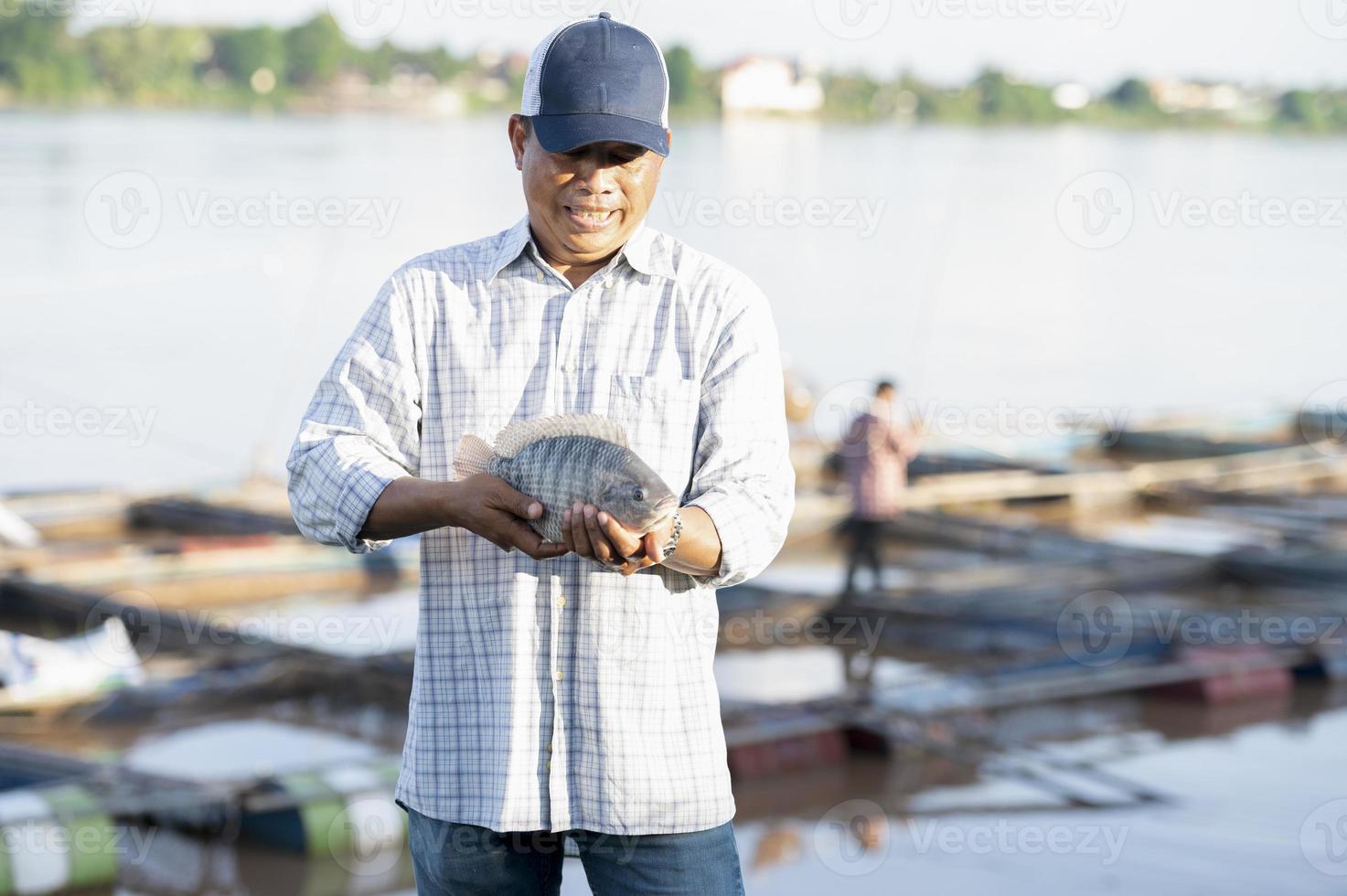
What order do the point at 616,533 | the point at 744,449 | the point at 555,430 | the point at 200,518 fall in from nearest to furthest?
the point at 616,533
the point at 555,430
the point at 744,449
the point at 200,518

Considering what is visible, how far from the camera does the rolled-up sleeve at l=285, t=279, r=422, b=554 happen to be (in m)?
2.30

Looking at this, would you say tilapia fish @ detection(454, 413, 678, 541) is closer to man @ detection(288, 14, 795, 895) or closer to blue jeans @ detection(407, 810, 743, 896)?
man @ detection(288, 14, 795, 895)

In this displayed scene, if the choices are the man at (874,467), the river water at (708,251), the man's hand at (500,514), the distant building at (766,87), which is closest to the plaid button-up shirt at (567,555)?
the man's hand at (500,514)

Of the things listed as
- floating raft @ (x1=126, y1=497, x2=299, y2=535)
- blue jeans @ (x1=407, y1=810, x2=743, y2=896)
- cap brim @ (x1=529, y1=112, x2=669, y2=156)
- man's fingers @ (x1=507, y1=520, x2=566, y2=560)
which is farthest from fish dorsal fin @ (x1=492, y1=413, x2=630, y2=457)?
floating raft @ (x1=126, y1=497, x2=299, y2=535)

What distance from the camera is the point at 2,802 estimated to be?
5848 mm

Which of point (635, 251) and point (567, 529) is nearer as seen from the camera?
point (567, 529)

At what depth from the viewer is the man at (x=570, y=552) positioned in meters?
→ 2.29

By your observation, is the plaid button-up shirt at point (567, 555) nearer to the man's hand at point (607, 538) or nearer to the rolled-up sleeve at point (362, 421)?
the rolled-up sleeve at point (362, 421)

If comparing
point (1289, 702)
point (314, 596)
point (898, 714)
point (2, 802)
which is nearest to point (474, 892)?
point (2, 802)

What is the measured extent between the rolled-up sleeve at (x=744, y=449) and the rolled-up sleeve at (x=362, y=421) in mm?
426

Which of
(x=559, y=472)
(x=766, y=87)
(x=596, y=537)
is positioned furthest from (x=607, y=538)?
(x=766, y=87)

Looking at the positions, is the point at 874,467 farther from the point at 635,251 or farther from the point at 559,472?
the point at 559,472

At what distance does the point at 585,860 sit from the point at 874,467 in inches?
318

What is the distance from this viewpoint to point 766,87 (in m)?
57.9
